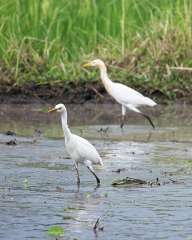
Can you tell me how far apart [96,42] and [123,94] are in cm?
204

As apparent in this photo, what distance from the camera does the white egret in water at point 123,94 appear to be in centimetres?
1484

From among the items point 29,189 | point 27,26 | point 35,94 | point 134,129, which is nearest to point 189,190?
point 29,189

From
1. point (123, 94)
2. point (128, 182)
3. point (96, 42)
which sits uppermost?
point (128, 182)

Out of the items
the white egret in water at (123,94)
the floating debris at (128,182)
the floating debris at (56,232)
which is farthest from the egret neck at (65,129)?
the white egret in water at (123,94)

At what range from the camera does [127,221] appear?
26.8ft

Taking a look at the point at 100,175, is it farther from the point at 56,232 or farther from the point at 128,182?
the point at 56,232

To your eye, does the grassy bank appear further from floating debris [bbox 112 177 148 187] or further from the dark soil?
floating debris [bbox 112 177 148 187]

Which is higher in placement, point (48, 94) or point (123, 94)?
point (123, 94)

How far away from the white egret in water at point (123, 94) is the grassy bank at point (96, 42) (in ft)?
2.61

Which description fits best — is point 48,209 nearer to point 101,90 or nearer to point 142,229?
point 142,229

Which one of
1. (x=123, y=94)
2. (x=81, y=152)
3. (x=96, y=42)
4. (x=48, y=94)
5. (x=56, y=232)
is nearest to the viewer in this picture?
(x=56, y=232)

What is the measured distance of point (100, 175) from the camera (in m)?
10.4

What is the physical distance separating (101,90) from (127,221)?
8065 millimetres

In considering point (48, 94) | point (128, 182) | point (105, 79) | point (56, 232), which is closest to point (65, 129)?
point (128, 182)
